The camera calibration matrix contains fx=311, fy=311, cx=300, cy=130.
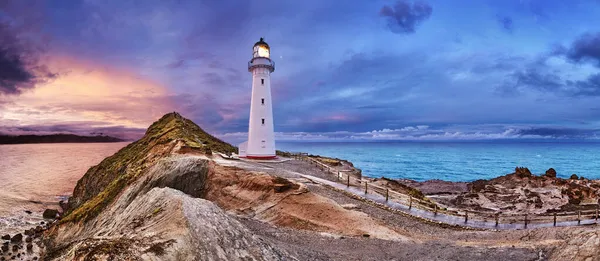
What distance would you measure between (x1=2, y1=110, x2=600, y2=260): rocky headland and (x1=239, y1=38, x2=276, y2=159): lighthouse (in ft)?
24.6

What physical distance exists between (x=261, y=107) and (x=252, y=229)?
64.8 ft

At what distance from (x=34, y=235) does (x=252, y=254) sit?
24487 millimetres

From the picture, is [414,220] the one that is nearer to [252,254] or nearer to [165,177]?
[252,254]

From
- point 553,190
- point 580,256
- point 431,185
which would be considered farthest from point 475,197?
point 580,256

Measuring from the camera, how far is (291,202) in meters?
17.5

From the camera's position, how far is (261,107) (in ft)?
108

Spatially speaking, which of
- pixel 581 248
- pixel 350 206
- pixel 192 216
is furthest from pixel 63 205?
pixel 581 248

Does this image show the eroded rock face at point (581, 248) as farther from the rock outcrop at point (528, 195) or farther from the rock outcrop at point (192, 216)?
the rock outcrop at point (528, 195)

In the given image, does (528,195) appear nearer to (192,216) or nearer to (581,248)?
(581,248)

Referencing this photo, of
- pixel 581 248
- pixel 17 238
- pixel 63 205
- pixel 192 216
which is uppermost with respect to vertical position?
pixel 192 216

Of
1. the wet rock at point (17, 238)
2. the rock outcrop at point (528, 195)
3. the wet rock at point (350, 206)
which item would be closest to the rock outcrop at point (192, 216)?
the wet rock at point (350, 206)

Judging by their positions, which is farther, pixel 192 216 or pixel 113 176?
pixel 113 176

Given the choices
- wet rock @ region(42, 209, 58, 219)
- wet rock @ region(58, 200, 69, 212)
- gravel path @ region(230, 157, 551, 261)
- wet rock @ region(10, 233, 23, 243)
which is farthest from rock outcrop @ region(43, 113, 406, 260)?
wet rock @ region(58, 200, 69, 212)

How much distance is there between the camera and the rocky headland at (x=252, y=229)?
8.61 metres
